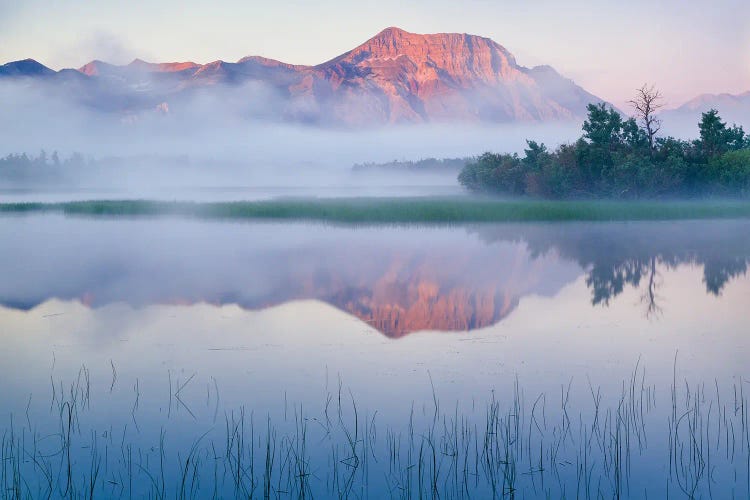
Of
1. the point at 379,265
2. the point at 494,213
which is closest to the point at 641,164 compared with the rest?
the point at 494,213

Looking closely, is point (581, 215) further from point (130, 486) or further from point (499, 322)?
point (130, 486)

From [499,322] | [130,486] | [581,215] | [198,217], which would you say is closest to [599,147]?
[581,215]

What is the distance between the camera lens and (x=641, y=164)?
192ft

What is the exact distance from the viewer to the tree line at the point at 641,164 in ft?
191

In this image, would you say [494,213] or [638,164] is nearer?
[494,213]

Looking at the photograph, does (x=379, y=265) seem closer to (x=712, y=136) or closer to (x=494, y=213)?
(x=494, y=213)

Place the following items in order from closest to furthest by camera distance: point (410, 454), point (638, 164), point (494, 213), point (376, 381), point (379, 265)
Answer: point (410, 454)
point (376, 381)
point (379, 265)
point (494, 213)
point (638, 164)

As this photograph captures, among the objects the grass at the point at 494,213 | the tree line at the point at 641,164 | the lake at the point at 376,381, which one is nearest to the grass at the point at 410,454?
the lake at the point at 376,381

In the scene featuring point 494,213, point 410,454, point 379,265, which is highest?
point 494,213

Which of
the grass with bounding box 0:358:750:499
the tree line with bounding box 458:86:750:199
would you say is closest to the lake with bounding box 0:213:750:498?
the grass with bounding box 0:358:750:499

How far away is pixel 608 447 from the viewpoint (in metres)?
8.38

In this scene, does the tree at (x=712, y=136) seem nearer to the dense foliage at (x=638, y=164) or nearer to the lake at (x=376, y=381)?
the dense foliage at (x=638, y=164)

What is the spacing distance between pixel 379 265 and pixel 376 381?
49.6 feet

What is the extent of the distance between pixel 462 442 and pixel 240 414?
304cm
